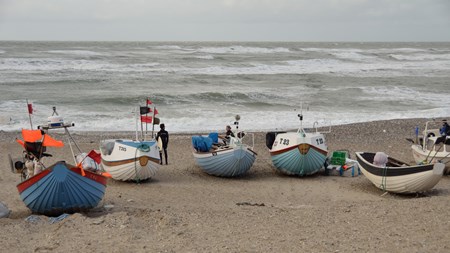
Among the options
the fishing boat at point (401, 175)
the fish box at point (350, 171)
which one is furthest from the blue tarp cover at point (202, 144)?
the fishing boat at point (401, 175)

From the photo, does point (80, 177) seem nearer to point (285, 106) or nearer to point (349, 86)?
point (285, 106)

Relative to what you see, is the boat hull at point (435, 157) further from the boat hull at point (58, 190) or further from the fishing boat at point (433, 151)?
the boat hull at point (58, 190)

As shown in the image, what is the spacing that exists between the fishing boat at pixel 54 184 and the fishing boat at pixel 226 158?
444 cm

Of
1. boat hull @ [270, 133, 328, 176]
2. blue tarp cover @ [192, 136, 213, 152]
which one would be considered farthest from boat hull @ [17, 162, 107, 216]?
boat hull @ [270, 133, 328, 176]

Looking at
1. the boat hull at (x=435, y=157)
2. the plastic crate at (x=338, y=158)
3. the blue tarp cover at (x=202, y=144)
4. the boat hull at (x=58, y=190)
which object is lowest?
the plastic crate at (x=338, y=158)

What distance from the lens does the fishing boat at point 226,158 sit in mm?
14000

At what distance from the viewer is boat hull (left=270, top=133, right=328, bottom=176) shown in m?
14.0

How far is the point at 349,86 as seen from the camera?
42500 millimetres

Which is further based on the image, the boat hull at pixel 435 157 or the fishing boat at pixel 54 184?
the boat hull at pixel 435 157

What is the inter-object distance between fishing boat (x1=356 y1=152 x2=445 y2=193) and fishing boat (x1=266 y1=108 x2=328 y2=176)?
1.34 metres

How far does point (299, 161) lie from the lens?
14.2 meters

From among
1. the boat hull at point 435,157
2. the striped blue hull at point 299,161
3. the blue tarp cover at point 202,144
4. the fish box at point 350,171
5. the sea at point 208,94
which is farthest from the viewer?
the sea at point 208,94

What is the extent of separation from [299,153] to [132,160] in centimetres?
450

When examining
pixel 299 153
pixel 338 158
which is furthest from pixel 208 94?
pixel 299 153
